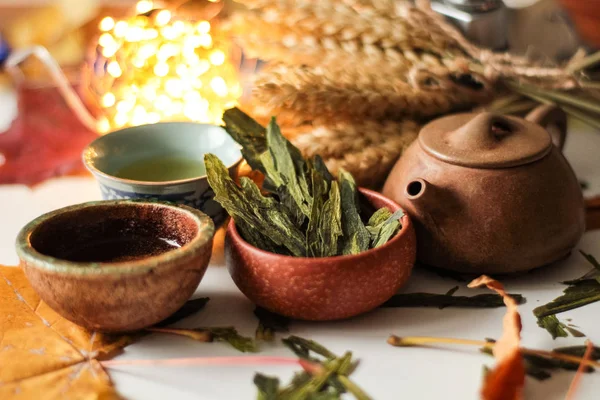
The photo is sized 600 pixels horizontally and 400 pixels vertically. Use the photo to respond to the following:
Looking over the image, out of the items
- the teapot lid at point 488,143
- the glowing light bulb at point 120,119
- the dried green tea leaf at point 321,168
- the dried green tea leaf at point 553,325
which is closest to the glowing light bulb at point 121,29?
the glowing light bulb at point 120,119

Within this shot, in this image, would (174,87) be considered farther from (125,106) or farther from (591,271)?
(591,271)

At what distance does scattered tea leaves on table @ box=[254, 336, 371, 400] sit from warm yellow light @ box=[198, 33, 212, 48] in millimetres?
524

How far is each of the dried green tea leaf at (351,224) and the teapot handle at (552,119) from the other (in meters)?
0.26

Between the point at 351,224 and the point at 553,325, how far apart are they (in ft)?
0.73

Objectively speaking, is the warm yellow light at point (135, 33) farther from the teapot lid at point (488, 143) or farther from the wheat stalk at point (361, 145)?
the teapot lid at point (488, 143)

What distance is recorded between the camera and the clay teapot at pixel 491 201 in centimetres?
69

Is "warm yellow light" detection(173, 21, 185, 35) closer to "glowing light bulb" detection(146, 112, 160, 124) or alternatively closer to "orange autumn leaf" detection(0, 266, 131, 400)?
"glowing light bulb" detection(146, 112, 160, 124)

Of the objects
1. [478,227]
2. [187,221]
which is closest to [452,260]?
[478,227]

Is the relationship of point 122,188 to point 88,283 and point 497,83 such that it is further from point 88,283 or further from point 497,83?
point 497,83

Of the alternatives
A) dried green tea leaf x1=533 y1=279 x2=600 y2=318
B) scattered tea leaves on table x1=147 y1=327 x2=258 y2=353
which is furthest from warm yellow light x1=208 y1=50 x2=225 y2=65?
dried green tea leaf x1=533 y1=279 x2=600 y2=318

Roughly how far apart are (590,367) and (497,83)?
0.49 m

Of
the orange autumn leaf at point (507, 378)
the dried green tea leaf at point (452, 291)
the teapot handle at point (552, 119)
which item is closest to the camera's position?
the orange autumn leaf at point (507, 378)

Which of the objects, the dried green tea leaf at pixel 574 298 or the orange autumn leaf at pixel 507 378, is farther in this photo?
the dried green tea leaf at pixel 574 298

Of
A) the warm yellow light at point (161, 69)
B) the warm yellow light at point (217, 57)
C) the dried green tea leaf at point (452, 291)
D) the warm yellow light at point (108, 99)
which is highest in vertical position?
the warm yellow light at point (161, 69)
